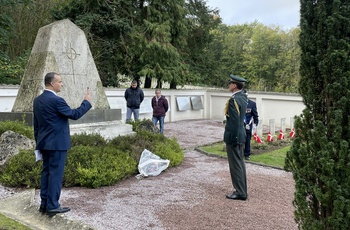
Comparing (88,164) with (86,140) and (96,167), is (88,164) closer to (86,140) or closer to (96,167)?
(96,167)

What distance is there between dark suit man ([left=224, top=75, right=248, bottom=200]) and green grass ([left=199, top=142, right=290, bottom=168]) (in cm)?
316

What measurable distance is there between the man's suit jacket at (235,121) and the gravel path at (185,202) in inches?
38.5

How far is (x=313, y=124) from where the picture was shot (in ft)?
9.34

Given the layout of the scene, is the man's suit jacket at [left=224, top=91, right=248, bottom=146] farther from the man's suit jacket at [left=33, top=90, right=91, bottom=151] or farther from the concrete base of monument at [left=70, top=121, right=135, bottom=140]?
the concrete base of monument at [left=70, top=121, right=135, bottom=140]

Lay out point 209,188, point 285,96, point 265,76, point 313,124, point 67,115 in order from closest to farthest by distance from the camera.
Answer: point 313,124 → point 67,115 → point 209,188 → point 285,96 → point 265,76

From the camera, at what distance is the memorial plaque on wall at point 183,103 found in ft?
64.5

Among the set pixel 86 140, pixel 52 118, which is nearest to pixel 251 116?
pixel 86 140

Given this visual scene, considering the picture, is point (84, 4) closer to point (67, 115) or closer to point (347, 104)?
point (67, 115)

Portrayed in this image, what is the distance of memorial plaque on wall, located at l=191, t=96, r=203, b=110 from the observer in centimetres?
2061

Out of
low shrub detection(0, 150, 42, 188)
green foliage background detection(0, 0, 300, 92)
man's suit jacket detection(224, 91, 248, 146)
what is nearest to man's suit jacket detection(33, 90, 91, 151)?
low shrub detection(0, 150, 42, 188)

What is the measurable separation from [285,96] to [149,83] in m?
7.97

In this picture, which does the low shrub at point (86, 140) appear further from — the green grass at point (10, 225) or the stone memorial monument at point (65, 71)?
the green grass at point (10, 225)

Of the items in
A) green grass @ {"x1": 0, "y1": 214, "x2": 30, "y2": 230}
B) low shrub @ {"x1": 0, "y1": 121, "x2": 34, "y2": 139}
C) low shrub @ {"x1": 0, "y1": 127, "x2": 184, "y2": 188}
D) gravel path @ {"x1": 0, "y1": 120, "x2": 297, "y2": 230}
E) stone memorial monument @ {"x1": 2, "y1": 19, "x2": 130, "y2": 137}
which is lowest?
gravel path @ {"x1": 0, "y1": 120, "x2": 297, "y2": 230}

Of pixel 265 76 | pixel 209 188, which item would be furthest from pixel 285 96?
pixel 265 76
